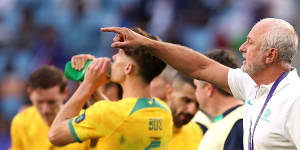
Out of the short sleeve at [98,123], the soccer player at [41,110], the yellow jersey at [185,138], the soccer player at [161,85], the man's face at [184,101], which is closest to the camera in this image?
the short sleeve at [98,123]

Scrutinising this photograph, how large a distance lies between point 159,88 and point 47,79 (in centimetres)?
118

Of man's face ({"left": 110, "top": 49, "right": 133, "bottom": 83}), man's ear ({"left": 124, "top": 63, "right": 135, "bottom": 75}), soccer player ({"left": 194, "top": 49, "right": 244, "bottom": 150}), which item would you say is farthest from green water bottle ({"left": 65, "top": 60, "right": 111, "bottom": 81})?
soccer player ({"left": 194, "top": 49, "right": 244, "bottom": 150})

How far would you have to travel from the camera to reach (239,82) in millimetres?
4227

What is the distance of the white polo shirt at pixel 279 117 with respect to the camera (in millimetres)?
3504

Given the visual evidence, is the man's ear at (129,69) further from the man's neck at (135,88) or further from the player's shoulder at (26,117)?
the player's shoulder at (26,117)

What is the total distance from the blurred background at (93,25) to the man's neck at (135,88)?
6477 mm

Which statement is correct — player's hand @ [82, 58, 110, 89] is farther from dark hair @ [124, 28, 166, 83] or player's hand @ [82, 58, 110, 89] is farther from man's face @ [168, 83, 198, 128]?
man's face @ [168, 83, 198, 128]

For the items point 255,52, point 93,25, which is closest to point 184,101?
point 255,52

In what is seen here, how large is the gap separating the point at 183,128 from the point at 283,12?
19.5ft

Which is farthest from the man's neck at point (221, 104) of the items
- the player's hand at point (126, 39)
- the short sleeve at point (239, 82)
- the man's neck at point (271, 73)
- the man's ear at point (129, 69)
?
the player's hand at point (126, 39)

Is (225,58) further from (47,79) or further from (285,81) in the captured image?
(47,79)

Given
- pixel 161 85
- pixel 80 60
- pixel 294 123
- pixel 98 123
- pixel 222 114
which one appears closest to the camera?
pixel 294 123

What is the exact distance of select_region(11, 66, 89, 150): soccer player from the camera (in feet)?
19.2

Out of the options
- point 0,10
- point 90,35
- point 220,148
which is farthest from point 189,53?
point 0,10
